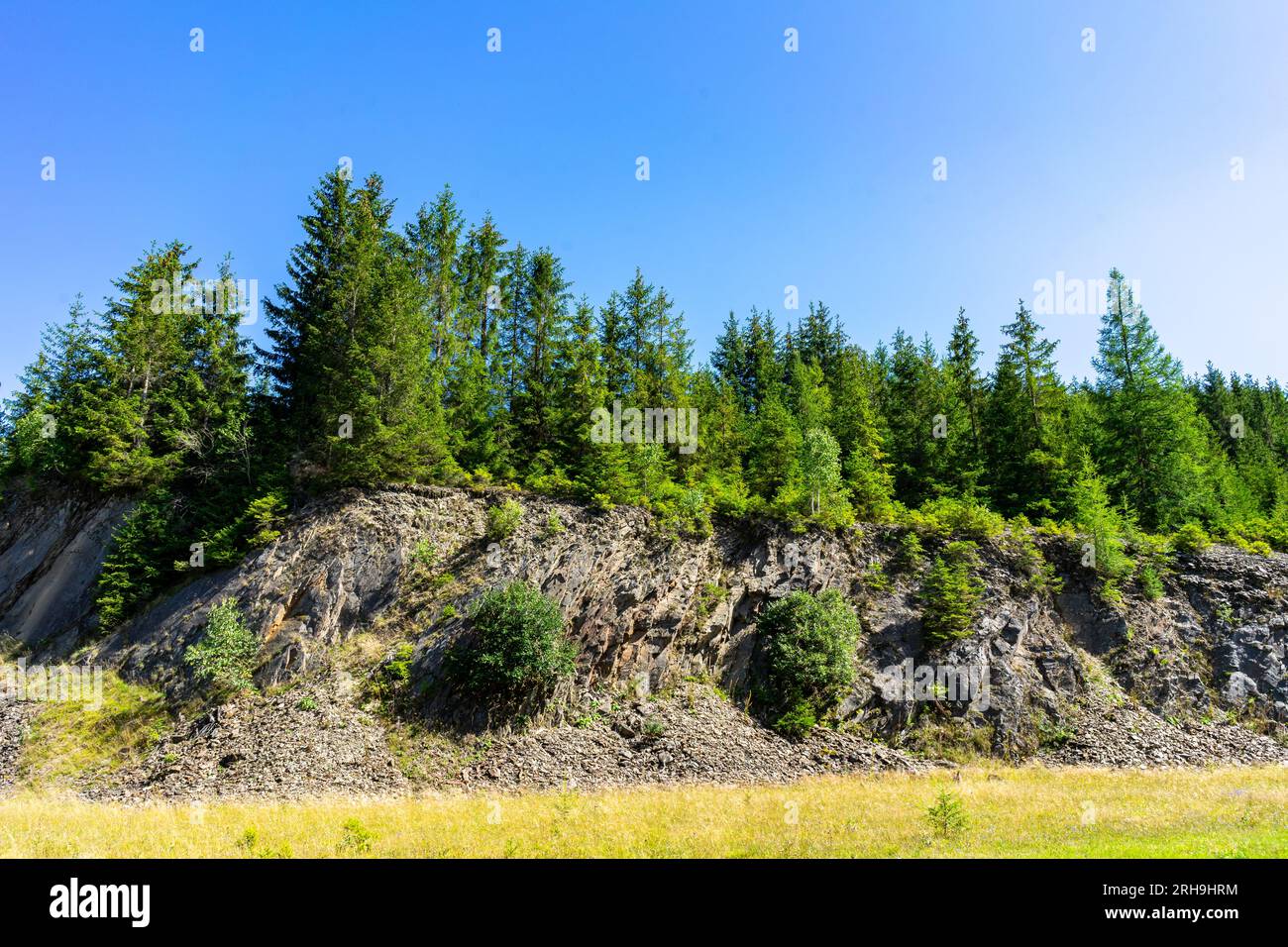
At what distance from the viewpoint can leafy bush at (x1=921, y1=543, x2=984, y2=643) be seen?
25.1 m

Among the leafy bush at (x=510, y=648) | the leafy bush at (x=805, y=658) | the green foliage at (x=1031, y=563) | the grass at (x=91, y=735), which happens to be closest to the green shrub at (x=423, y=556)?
the leafy bush at (x=510, y=648)

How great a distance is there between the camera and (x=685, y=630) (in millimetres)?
25000

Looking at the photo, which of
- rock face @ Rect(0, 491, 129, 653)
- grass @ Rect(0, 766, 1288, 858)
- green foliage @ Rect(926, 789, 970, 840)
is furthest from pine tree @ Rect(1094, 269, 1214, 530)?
rock face @ Rect(0, 491, 129, 653)

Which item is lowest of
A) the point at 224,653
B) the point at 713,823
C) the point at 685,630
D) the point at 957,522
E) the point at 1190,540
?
the point at 713,823

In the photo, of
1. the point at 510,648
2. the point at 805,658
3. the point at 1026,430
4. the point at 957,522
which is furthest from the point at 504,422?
the point at 1026,430

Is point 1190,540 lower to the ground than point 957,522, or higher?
lower

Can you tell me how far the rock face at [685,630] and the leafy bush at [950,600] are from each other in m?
0.57

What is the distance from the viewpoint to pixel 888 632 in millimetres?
25875

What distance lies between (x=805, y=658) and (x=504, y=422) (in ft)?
58.4

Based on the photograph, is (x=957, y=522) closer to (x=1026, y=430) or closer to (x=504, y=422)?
(x=1026, y=430)

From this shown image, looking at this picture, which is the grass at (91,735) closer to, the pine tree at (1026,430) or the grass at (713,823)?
the grass at (713,823)

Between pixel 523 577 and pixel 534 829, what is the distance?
10.8 meters

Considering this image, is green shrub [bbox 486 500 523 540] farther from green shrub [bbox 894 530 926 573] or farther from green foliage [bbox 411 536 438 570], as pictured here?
green shrub [bbox 894 530 926 573]
